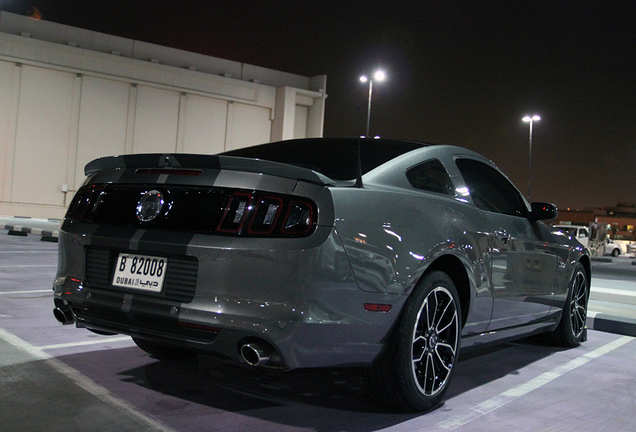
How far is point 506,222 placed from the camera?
4.20 m

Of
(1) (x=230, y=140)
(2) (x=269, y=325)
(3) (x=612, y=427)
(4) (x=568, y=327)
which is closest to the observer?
(2) (x=269, y=325)

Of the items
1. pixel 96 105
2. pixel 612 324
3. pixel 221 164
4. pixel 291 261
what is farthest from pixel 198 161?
pixel 96 105

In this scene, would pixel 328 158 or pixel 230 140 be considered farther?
pixel 230 140

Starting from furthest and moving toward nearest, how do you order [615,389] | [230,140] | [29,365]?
[230,140] < [615,389] < [29,365]

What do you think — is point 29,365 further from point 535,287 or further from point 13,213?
point 13,213

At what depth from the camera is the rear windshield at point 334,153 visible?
3391mm

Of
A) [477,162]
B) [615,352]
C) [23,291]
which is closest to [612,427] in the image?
[477,162]

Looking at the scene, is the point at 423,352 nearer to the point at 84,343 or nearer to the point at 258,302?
the point at 258,302

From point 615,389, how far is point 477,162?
5.51 feet

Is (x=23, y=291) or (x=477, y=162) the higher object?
(x=477, y=162)

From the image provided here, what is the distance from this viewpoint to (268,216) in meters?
2.73

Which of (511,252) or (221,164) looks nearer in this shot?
(221,164)

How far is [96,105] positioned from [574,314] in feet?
102

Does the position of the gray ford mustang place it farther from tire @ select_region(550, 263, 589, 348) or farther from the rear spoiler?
tire @ select_region(550, 263, 589, 348)
